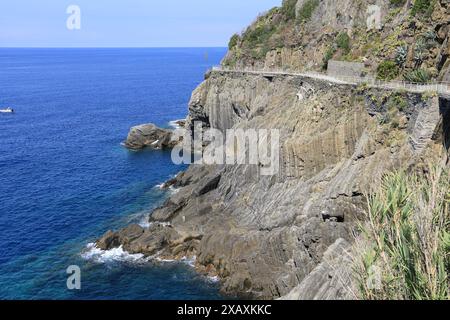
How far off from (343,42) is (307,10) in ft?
69.2

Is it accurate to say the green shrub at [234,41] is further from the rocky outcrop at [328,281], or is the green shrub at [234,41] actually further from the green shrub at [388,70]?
the rocky outcrop at [328,281]

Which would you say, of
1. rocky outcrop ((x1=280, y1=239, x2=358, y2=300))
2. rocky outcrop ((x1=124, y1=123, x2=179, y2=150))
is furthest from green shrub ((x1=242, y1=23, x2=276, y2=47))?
rocky outcrop ((x1=280, y1=239, x2=358, y2=300))

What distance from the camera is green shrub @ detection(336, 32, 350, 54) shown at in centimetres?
7253

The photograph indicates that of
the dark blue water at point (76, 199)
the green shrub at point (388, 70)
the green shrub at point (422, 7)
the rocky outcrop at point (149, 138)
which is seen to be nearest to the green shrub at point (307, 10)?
the rocky outcrop at point (149, 138)

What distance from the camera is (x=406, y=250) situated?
21.3 meters

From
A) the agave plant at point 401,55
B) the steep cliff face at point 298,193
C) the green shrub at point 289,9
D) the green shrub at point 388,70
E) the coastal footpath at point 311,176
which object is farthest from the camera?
the green shrub at point 289,9

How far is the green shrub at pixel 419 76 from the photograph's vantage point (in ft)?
147

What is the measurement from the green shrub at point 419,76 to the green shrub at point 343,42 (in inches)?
1043

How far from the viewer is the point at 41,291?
47031mm

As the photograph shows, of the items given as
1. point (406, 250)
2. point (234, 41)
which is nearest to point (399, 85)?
point (406, 250)

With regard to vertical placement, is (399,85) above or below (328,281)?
above

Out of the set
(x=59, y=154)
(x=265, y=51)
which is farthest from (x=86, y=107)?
(x=265, y=51)

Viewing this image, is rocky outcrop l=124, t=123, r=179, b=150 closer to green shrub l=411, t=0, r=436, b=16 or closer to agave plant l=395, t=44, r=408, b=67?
agave plant l=395, t=44, r=408, b=67

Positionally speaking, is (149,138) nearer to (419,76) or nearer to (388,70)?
(388,70)
